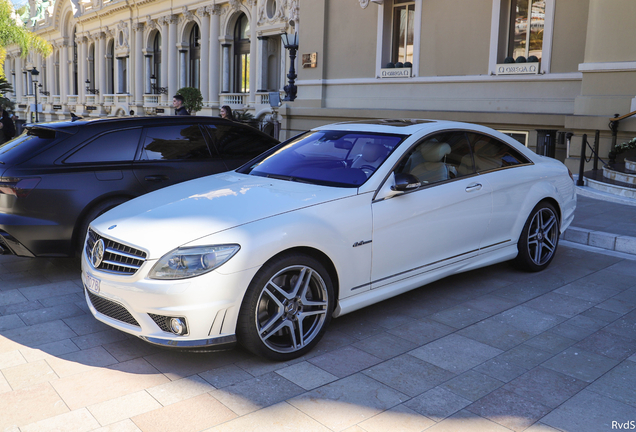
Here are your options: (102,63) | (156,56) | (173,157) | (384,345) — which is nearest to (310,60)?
(173,157)

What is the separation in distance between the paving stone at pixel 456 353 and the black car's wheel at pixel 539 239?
1897 mm

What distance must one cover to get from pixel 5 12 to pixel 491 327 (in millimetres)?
31980

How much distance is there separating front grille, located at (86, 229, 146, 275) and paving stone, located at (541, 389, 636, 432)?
2.66 meters

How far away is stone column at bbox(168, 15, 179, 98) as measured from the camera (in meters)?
32.8

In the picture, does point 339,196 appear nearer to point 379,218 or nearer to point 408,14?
point 379,218

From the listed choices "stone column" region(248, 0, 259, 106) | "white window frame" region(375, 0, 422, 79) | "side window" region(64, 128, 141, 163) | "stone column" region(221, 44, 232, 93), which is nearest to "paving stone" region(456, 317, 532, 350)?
"side window" region(64, 128, 141, 163)

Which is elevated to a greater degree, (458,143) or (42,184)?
(458,143)

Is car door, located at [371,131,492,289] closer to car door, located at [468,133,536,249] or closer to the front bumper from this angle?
car door, located at [468,133,536,249]

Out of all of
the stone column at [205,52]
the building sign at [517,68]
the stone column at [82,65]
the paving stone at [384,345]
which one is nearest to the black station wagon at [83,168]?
the paving stone at [384,345]

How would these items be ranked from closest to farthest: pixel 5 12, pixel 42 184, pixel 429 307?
pixel 429 307 → pixel 42 184 → pixel 5 12

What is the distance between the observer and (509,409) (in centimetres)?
347

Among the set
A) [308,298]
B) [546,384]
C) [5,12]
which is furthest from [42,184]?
[5,12]

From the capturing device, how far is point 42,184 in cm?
573

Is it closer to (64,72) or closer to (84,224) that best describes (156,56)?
(64,72)
